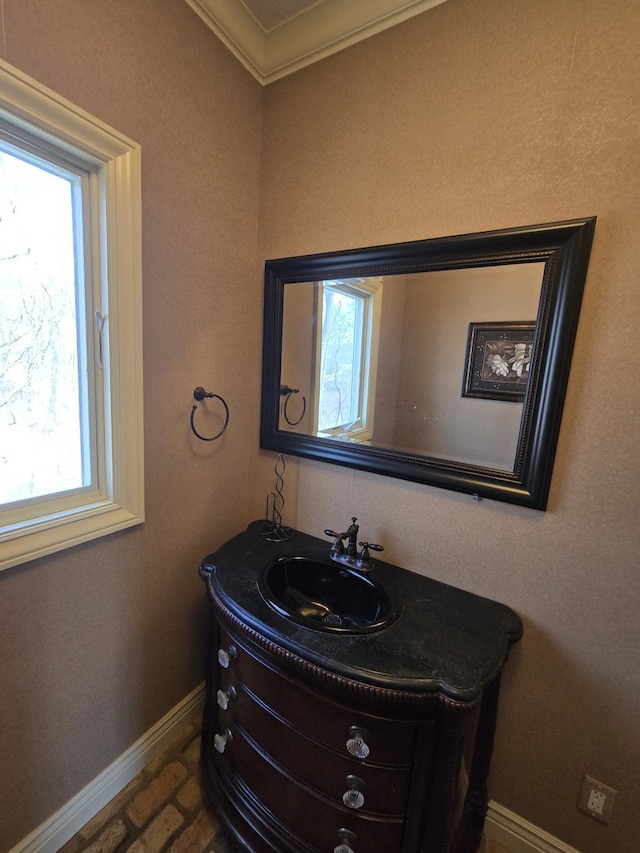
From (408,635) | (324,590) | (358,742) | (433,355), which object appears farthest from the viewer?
(324,590)

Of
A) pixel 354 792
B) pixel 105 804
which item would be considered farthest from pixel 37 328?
pixel 105 804

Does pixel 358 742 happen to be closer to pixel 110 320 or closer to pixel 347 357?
pixel 347 357

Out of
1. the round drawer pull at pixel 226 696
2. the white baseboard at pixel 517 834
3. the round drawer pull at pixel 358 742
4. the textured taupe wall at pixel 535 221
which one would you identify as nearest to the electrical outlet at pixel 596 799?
the textured taupe wall at pixel 535 221

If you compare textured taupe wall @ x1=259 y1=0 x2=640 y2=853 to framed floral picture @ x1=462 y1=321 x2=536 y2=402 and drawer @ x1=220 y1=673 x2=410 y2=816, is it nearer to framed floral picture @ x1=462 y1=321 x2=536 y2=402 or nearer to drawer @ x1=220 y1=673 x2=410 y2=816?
framed floral picture @ x1=462 y1=321 x2=536 y2=402

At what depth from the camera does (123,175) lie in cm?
99

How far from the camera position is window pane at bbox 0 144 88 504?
89cm

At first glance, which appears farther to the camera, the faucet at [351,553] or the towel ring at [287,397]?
the towel ring at [287,397]

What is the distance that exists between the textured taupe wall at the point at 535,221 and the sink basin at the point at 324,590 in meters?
0.17

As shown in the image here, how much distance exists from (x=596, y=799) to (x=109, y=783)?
1.51 m

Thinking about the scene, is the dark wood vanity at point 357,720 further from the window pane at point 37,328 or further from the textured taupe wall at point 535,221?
the window pane at point 37,328

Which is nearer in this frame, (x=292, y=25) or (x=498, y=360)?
(x=498, y=360)

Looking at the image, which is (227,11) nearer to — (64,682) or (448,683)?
(448,683)

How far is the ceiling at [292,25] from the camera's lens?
1.10m

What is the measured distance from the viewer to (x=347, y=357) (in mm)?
1337
